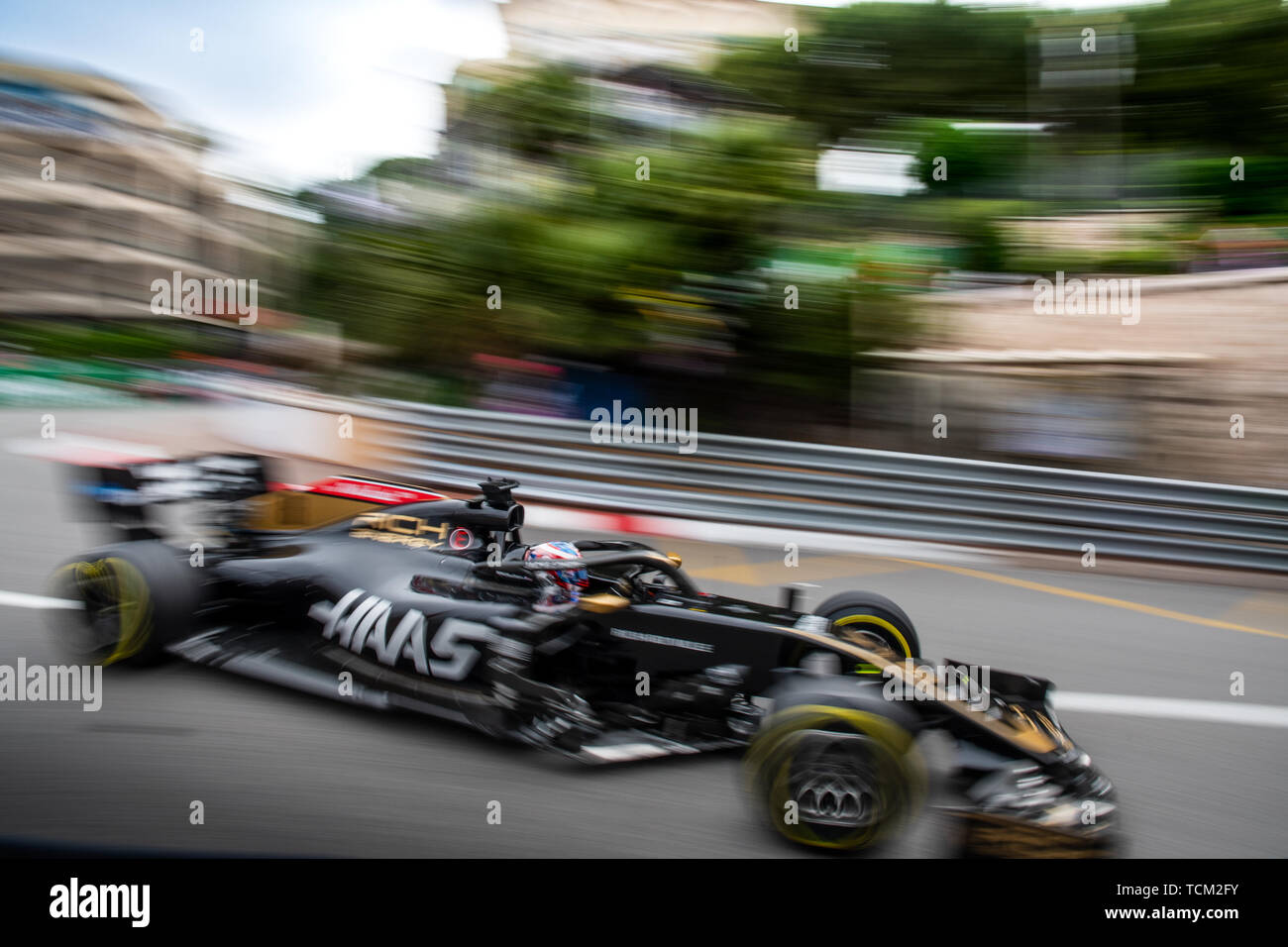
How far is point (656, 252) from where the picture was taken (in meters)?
8.24

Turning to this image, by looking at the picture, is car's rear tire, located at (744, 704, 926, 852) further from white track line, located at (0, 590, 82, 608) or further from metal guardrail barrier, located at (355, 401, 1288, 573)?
metal guardrail barrier, located at (355, 401, 1288, 573)

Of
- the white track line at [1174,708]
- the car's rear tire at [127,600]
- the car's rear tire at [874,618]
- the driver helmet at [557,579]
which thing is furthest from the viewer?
the white track line at [1174,708]

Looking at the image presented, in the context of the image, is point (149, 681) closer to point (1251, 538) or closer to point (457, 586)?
point (457, 586)

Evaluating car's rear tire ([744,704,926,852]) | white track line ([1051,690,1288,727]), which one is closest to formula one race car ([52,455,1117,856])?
car's rear tire ([744,704,926,852])

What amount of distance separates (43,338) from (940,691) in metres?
28.4

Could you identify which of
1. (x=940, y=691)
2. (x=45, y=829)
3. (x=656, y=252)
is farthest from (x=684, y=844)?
(x=656, y=252)

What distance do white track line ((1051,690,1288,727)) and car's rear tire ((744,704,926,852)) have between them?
1.61 m

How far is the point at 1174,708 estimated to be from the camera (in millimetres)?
4133

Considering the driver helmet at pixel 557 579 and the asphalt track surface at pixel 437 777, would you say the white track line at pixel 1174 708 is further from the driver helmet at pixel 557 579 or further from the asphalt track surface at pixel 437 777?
the driver helmet at pixel 557 579

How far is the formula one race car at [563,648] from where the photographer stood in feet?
9.18

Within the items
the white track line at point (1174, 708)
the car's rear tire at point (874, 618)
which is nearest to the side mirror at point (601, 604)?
the car's rear tire at point (874, 618)

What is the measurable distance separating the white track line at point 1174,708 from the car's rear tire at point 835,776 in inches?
63.4

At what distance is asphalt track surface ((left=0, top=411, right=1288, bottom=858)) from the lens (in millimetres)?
2869

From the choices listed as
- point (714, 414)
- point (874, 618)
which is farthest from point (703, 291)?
point (874, 618)
